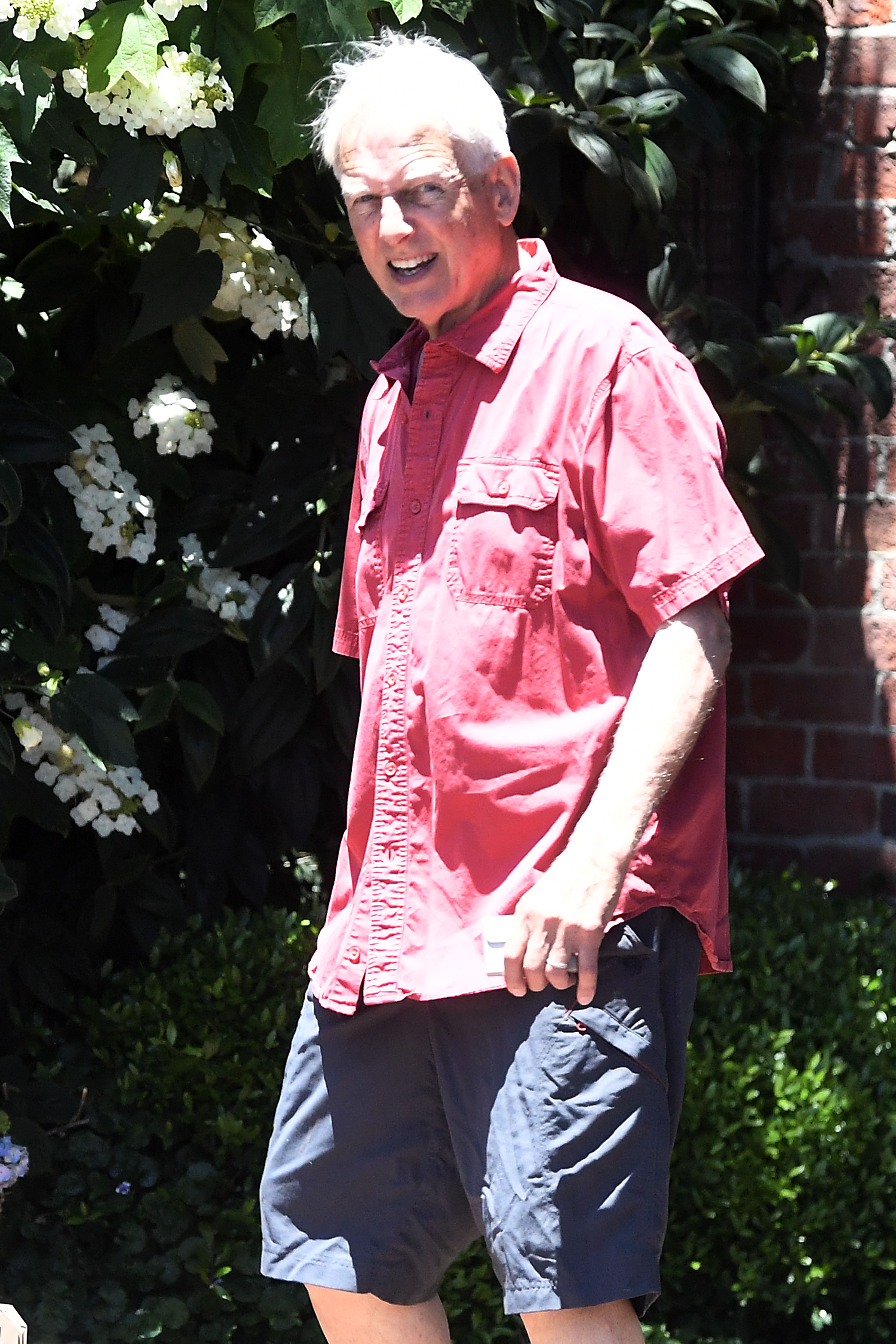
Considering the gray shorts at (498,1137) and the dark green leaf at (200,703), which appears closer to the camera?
the gray shorts at (498,1137)

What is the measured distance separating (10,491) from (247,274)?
1.98 feet

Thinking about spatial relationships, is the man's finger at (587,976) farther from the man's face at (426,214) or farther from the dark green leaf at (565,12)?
the dark green leaf at (565,12)

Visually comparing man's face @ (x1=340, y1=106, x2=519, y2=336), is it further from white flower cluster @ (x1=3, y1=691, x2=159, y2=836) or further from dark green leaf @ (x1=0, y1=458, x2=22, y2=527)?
white flower cluster @ (x1=3, y1=691, x2=159, y2=836)

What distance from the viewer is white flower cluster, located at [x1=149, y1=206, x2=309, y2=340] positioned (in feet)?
8.54

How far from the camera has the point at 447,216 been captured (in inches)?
65.7

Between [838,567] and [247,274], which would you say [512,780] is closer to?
[247,274]

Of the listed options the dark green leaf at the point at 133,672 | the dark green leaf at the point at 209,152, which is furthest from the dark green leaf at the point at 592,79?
the dark green leaf at the point at 133,672

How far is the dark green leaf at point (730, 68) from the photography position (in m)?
2.81

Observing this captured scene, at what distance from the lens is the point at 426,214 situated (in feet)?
5.47

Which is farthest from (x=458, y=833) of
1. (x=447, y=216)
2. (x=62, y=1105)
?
(x=62, y=1105)

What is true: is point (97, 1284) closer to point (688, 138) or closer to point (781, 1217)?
point (781, 1217)

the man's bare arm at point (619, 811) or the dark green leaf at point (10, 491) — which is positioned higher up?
the dark green leaf at point (10, 491)

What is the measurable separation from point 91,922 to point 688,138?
1.84 meters

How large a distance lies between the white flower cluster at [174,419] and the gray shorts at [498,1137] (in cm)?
114
